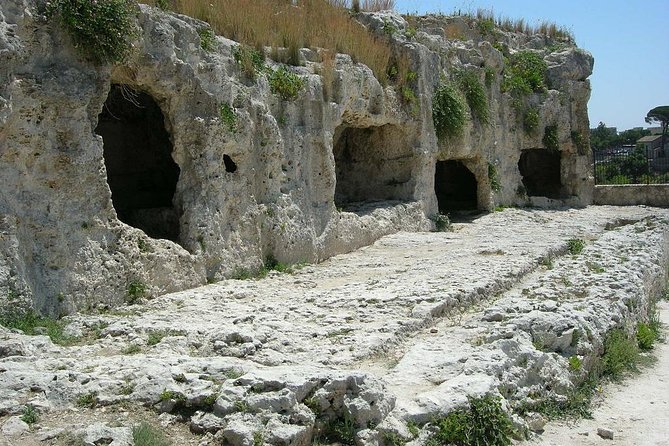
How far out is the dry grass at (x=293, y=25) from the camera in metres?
9.61

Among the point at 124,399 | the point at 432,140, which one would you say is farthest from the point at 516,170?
the point at 124,399

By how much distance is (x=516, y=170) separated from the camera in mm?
17891

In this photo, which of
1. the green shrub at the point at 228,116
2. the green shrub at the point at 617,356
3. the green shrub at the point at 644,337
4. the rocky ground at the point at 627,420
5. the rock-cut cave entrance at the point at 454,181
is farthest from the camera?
the rock-cut cave entrance at the point at 454,181

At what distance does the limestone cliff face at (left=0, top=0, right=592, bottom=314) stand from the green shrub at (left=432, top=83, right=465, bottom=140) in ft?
0.73

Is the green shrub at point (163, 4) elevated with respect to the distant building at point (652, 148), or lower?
elevated

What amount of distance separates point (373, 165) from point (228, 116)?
5.87m

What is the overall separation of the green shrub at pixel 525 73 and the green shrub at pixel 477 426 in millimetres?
13600

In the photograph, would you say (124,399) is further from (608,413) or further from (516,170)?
(516,170)

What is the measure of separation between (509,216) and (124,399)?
42.0 feet

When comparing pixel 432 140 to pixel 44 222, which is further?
pixel 432 140

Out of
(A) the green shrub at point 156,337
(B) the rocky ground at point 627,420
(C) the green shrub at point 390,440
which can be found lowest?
(B) the rocky ground at point 627,420

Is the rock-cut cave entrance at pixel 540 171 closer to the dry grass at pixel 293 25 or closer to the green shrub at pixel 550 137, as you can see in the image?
the green shrub at pixel 550 137

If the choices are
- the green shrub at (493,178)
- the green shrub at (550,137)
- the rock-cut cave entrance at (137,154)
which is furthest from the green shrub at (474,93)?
the rock-cut cave entrance at (137,154)

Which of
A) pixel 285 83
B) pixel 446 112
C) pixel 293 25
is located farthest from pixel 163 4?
pixel 446 112
